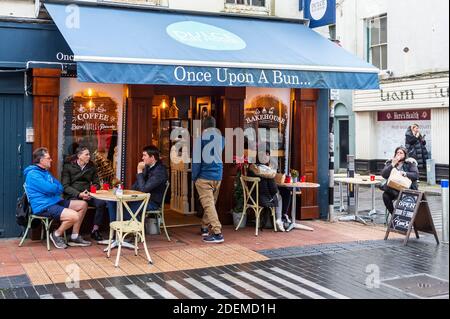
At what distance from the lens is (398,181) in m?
8.70

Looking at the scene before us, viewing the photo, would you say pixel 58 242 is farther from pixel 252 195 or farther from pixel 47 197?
pixel 252 195

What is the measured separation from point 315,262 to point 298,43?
3950 mm

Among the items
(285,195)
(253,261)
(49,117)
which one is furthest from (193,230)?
(49,117)

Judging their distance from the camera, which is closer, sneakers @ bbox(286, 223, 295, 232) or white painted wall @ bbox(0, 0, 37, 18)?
white painted wall @ bbox(0, 0, 37, 18)

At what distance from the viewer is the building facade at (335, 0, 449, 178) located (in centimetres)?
1781

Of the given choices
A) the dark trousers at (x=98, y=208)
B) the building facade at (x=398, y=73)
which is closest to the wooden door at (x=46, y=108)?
the dark trousers at (x=98, y=208)

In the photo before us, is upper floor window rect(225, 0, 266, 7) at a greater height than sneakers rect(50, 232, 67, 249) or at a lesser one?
greater

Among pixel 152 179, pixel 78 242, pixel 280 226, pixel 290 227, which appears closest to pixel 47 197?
pixel 78 242

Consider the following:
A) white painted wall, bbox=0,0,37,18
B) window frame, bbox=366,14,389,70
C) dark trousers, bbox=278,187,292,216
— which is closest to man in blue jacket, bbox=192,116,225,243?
dark trousers, bbox=278,187,292,216

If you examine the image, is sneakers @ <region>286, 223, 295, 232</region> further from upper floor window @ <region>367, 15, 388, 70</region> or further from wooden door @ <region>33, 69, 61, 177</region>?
upper floor window @ <region>367, 15, 388, 70</region>

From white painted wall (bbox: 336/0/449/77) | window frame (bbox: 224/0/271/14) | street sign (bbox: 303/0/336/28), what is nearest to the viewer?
street sign (bbox: 303/0/336/28)

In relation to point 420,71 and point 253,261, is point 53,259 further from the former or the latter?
point 420,71

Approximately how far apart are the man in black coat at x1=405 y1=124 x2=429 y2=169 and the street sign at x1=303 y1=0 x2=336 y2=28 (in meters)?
7.86

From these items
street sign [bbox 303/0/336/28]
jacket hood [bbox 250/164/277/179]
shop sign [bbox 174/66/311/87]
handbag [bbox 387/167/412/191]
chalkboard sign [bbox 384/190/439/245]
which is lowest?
chalkboard sign [bbox 384/190/439/245]
